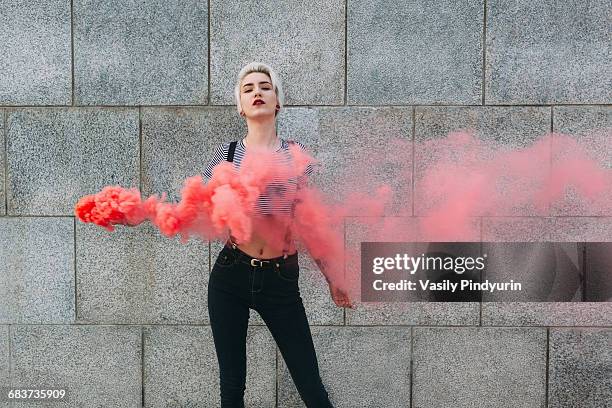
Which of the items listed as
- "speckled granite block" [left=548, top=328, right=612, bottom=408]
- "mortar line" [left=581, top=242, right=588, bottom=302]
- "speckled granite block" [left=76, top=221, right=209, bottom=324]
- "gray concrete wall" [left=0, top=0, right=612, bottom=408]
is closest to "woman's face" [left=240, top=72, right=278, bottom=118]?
"gray concrete wall" [left=0, top=0, right=612, bottom=408]

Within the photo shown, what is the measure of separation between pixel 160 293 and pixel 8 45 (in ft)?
7.62

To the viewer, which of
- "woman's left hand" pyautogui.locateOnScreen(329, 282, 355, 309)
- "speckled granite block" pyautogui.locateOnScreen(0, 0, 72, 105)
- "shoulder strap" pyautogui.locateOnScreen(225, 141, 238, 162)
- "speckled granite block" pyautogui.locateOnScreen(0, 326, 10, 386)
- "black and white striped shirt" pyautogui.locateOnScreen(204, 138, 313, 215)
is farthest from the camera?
"speckled granite block" pyautogui.locateOnScreen(0, 326, 10, 386)

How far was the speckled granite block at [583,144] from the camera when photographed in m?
4.86

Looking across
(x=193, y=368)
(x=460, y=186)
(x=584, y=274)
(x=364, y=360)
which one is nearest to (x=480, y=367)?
(x=364, y=360)

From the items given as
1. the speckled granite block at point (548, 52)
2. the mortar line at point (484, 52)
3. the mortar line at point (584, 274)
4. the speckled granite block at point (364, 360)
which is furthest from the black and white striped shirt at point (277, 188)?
the mortar line at point (584, 274)

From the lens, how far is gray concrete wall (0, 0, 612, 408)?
486 centimetres

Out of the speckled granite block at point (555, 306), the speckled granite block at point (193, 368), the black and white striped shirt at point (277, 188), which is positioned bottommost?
the speckled granite block at point (193, 368)

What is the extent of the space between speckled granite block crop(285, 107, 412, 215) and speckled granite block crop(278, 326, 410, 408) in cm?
107

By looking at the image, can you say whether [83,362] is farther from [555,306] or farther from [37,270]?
[555,306]

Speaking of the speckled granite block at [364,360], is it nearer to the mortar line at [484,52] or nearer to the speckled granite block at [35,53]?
the mortar line at [484,52]

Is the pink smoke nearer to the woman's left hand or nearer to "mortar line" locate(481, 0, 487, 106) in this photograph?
"mortar line" locate(481, 0, 487, 106)

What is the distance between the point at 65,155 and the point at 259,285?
230cm

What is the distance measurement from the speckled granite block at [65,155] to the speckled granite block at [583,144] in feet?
10.9

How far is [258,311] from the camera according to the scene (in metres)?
3.77
